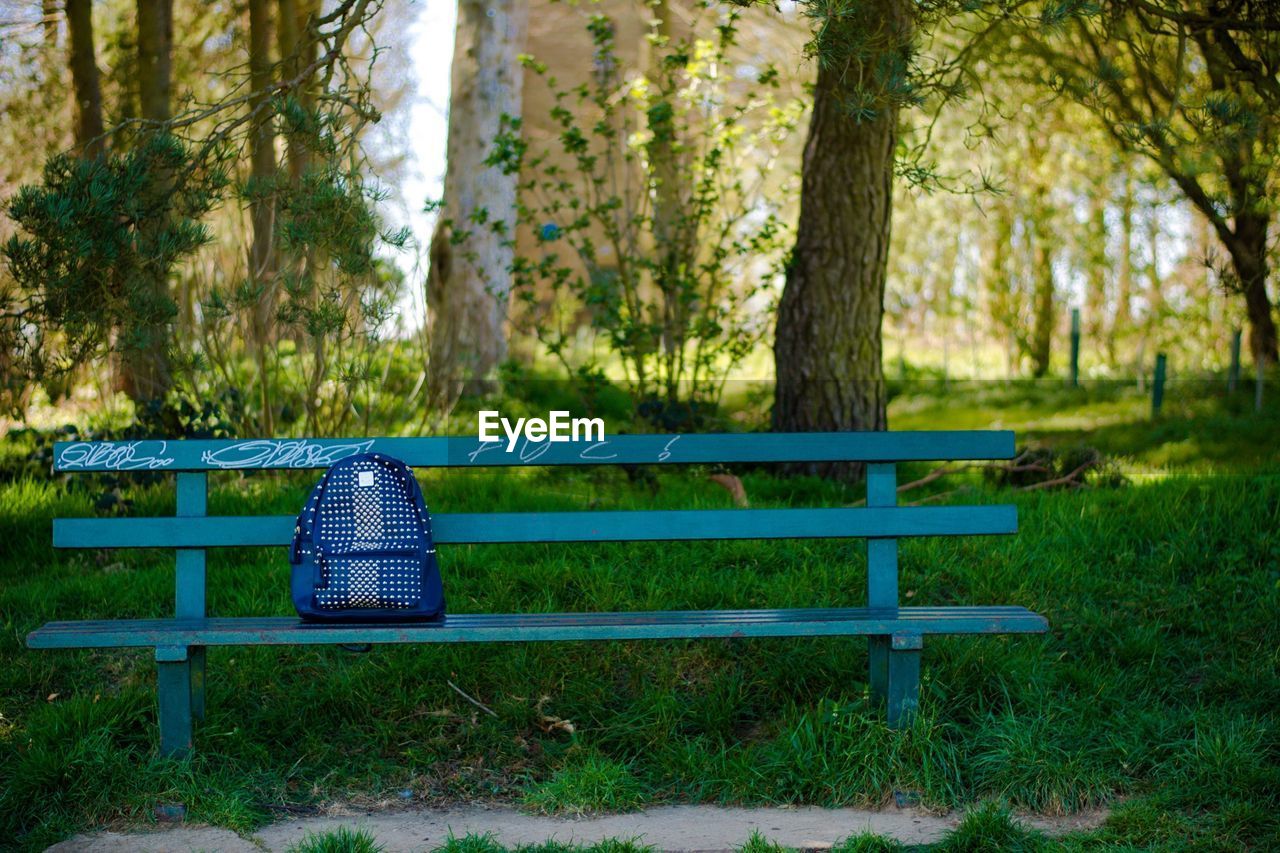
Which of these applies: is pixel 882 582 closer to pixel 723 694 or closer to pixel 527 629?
pixel 723 694

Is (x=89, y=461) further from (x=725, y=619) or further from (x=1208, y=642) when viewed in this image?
(x=1208, y=642)

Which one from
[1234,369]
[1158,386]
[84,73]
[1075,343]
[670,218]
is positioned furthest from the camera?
[1075,343]

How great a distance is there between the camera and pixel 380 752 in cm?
418

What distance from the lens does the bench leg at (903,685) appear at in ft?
13.0

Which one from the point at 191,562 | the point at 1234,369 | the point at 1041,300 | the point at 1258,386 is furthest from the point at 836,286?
the point at 1041,300

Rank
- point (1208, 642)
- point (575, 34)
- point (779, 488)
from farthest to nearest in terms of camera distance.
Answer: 1. point (575, 34)
2. point (779, 488)
3. point (1208, 642)

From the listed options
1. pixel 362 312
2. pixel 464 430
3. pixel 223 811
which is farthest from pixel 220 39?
pixel 223 811

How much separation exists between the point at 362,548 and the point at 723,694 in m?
1.37

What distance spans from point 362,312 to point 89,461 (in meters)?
2.31

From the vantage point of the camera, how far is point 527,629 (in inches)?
153

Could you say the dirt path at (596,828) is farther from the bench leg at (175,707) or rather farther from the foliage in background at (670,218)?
the foliage in background at (670,218)

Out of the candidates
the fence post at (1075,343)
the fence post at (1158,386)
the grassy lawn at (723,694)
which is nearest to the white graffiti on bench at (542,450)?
the grassy lawn at (723,694)

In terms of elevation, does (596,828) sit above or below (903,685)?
below

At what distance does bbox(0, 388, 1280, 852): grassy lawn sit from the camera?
3.82 m
